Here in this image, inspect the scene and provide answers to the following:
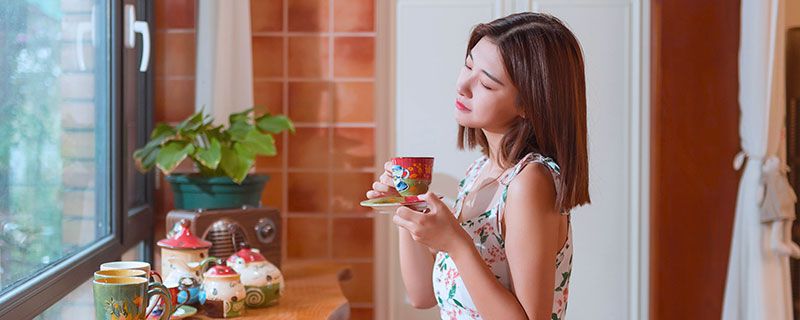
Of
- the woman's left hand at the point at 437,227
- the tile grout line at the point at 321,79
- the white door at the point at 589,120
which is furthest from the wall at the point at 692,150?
the woman's left hand at the point at 437,227

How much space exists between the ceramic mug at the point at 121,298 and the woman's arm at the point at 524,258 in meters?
0.54

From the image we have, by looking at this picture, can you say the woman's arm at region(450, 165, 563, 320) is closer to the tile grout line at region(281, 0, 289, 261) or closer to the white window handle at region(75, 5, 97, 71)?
the white window handle at region(75, 5, 97, 71)

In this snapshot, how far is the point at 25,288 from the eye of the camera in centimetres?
188

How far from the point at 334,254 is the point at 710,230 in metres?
1.30

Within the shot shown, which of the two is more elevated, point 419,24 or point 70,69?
point 419,24

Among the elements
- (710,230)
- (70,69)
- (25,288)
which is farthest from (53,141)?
(710,230)

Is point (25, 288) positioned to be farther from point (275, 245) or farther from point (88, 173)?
point (275, 245)

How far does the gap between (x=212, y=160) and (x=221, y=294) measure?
555 millimetres

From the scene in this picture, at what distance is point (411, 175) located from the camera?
1556 mm

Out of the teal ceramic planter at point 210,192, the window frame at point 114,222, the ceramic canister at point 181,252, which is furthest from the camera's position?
the teal ceramic planter at point 210,192

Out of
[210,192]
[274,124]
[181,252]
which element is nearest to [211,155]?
[210,192]

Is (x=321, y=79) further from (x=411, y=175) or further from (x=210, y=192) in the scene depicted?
(x=411, y=175)

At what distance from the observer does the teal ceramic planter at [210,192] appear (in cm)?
267

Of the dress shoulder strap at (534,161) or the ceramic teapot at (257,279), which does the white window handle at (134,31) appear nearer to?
the ceramic teapot at (257,279)
